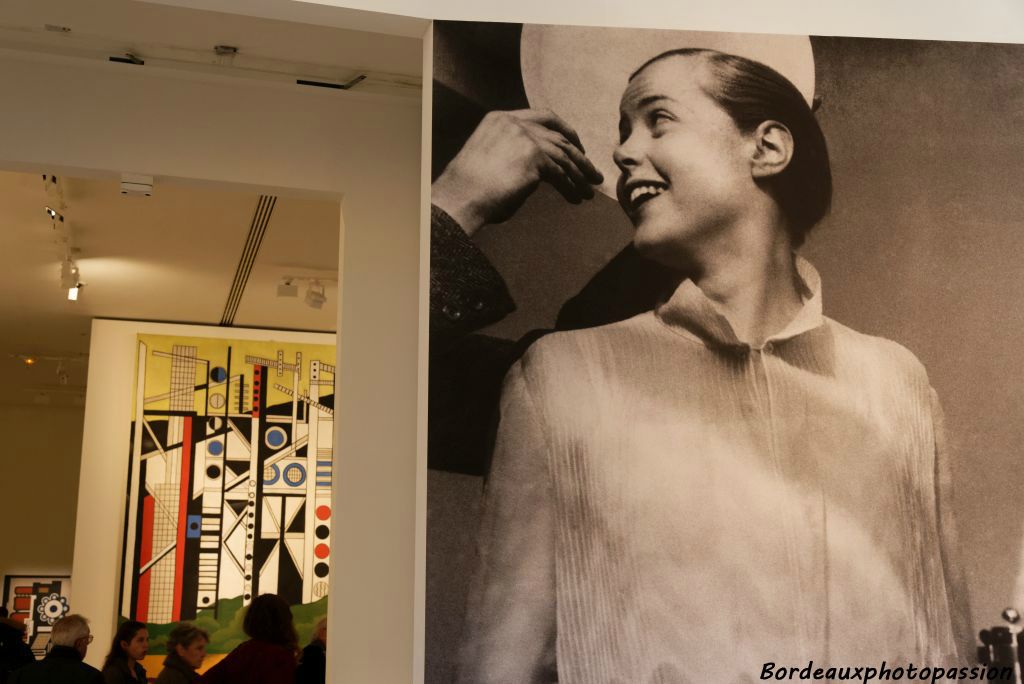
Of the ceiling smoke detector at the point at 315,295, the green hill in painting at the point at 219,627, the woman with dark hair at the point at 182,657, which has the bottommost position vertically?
the green hill in painting at the point at 219,627

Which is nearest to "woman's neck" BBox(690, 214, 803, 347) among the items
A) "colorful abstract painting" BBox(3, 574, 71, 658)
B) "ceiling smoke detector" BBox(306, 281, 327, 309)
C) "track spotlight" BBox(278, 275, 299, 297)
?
"ceiling smoke detector" BBox(306, 281, 327, 309)

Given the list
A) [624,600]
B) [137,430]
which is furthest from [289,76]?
[137,430]

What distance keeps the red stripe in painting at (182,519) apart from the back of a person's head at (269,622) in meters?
4.18

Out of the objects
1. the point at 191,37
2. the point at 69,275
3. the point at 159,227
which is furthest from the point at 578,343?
the point at 69,275

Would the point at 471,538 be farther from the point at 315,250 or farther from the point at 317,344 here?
the point at 317,344

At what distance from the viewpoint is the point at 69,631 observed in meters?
5.49

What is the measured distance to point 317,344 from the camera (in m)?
10.5

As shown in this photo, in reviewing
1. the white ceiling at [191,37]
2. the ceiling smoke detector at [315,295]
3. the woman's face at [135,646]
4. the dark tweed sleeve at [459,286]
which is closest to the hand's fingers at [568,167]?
the dark tweed sleeve at [459,286]

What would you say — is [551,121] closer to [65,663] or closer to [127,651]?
[65,663]

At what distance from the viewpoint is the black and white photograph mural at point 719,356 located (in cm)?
327

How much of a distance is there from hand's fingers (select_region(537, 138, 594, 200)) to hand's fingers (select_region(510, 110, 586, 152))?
0.03m

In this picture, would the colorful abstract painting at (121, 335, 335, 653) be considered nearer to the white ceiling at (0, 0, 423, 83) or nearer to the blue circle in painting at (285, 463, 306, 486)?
the blue circle in painting at (285, 463, 306, 486)

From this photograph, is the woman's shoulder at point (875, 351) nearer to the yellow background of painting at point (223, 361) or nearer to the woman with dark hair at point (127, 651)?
the woman with dark hair at point (127, 651)

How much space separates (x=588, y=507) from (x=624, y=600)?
30 centimetres
